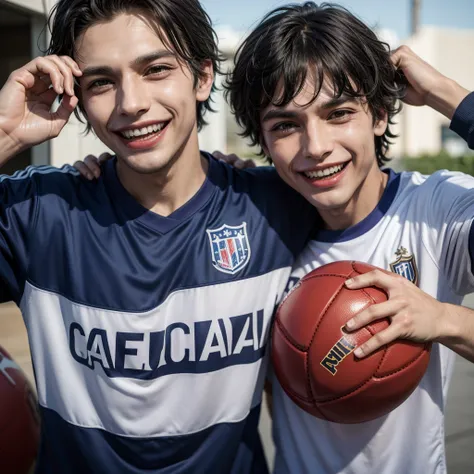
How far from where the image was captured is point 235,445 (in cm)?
250

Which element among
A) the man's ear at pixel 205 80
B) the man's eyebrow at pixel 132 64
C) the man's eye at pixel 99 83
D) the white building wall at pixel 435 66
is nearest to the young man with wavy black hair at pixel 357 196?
the man's ear at pixel 205 80

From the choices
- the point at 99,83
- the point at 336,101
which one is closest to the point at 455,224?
the point at 336,101

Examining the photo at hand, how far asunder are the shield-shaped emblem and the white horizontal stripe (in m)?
0.07

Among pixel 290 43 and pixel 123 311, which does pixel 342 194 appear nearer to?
pixel 290 43

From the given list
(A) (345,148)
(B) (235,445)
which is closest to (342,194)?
(A) (345,148)

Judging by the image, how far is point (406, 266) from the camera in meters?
2.45

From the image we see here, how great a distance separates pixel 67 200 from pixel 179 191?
42 cm

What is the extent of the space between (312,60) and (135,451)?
1.57 metres

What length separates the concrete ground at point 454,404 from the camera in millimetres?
4508

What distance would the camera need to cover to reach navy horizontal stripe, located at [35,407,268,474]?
7.77 ft

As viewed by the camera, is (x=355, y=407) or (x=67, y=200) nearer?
(x=355, y=407)

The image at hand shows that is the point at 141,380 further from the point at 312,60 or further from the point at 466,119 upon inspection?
the point at 466,119

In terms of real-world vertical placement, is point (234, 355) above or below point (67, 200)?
below

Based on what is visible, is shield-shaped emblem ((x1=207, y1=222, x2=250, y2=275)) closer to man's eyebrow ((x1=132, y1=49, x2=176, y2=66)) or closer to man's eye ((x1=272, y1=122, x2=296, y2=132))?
man's eye ((x1=272, y1=122, x2=296, y2=132))
